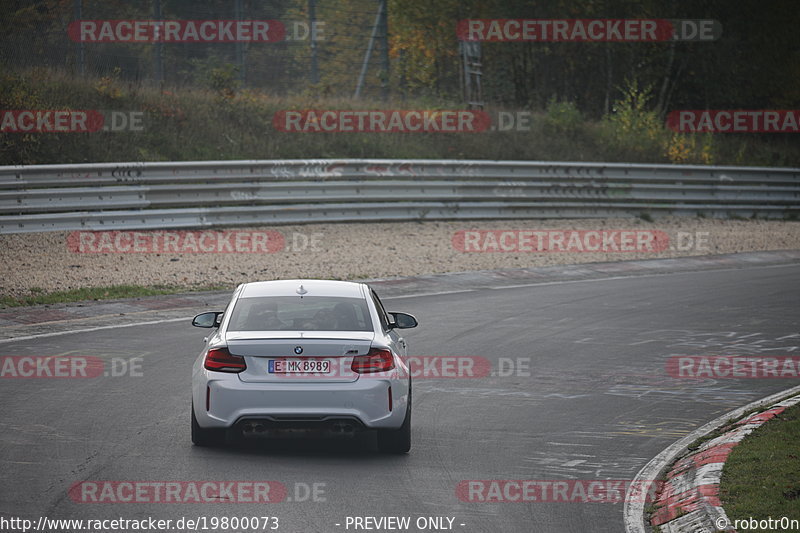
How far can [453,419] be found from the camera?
10.4 m

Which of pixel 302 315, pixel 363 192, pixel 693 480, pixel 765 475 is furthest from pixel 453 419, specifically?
pixel 363 192

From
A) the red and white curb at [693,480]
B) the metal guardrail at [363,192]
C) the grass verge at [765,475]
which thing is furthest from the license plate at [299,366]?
the metal guardrail at [363,192]

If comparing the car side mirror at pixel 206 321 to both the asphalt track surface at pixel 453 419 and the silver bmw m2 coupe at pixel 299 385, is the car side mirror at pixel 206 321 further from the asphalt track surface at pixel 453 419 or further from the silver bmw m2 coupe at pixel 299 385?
the asphalt track surface at pixel 453 419

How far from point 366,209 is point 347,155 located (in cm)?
397

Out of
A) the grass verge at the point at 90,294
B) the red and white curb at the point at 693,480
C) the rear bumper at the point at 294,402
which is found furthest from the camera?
the grass verge at the point at 90,294

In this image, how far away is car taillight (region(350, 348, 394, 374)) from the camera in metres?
8.63

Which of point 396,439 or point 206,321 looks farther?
point 206,321

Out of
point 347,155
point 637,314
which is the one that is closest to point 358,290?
point 637,314

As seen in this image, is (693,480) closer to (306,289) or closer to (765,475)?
(765,475)

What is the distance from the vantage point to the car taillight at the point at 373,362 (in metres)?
8.63

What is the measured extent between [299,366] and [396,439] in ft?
3.34

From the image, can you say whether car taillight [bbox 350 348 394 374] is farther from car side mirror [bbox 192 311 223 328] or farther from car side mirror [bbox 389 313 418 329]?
car side mirror [bbox 192 311 223 328]

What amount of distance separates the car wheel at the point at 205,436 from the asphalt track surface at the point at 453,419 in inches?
3.8

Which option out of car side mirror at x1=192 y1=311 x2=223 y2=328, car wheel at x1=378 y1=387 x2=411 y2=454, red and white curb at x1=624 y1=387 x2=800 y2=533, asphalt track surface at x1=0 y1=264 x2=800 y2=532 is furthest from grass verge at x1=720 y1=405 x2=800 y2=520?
car side mirror at x1=192 y1=311 x2=223 y2=328
